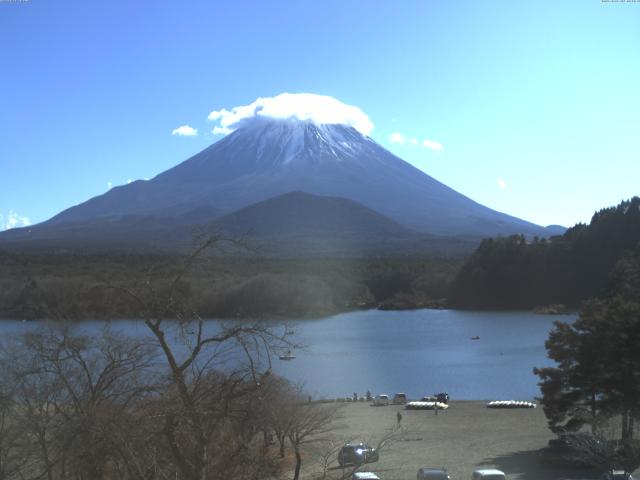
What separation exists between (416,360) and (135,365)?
23122mm

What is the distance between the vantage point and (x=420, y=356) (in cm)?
2697

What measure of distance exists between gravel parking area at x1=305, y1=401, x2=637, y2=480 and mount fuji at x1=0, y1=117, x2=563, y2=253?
63327 millimetres

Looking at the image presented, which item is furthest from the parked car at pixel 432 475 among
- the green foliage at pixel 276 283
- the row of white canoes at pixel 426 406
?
the row of white canoes at pixel 426 406

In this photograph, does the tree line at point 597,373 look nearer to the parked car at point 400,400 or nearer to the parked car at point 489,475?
the parked car at point 489,475

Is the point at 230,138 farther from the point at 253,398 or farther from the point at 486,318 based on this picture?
the point at 253,398

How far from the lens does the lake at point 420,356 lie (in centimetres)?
2059

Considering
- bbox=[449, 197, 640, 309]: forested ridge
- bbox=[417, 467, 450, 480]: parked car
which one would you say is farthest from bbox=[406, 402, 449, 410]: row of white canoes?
bbox=[449, 197, 640, 309]: forested ridge

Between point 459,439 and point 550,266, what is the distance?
36999 mm

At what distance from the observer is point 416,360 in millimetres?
25938

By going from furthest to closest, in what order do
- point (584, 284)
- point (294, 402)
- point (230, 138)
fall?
1. point (230, 138)
2. point (584, 284)
3. point (294, 402)

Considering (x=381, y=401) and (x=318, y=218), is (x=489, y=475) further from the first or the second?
(x=318, y=218)

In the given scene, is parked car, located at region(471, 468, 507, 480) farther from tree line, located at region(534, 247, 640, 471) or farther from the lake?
the lake

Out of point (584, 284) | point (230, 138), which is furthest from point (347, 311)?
point (230, 138)

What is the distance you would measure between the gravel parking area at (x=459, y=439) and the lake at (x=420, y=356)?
2413 millimetres
